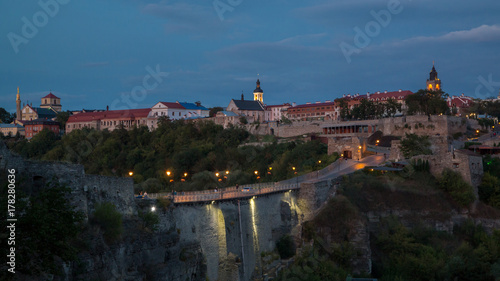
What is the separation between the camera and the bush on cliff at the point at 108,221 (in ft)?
70.9

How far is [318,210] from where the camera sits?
4000cm

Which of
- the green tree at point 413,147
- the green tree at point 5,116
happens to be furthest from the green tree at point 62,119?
the green tree at point 413,147

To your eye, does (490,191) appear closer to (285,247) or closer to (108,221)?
(285,247)

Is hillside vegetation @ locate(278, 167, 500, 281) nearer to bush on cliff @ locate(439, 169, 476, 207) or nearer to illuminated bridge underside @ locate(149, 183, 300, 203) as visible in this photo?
bush on cliff @ locate(439, 169, 476, 207)

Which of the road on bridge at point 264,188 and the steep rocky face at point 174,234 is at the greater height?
the road on bridge at point 264,188

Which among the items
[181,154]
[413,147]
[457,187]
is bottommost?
[457,187]

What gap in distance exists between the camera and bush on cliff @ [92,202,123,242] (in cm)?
2162

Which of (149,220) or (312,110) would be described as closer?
(149,220)

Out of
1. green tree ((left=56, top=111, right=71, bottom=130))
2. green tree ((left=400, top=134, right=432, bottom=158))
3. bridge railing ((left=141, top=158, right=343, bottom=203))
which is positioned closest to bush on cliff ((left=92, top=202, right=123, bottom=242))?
bridge railing ((left=141, top=158, right=343, bottom=203))

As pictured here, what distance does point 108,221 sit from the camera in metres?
21.9

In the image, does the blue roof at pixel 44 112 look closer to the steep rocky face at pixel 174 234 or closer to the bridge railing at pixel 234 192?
the bridge railing at pixel 234 192

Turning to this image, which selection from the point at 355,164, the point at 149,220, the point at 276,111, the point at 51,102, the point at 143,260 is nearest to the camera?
the point at 143,260

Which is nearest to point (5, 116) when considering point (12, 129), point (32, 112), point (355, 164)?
point (32, 112)

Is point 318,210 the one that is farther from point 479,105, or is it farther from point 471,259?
point 479,105
